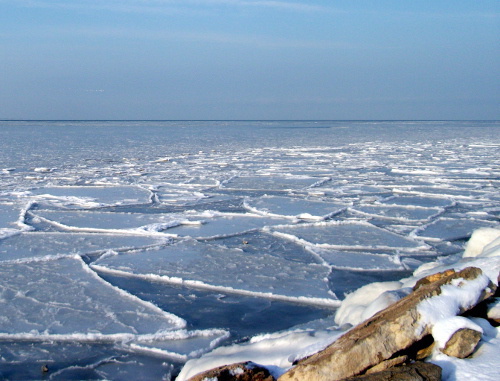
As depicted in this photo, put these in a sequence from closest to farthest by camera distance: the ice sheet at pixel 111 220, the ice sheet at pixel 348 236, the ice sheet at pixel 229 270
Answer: the ice sheet at pixel 229 270 < the ice sheet at pixel 348 236 < the ice sheet at pixel 111 220

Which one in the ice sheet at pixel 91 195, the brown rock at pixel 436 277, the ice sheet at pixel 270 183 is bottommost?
the ice sheet at pixel 270 183

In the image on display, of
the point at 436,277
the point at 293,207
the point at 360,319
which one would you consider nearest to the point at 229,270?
the point at 360,319

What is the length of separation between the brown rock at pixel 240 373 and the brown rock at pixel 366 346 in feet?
0.32

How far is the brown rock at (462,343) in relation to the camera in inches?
73.1

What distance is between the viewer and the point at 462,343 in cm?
187

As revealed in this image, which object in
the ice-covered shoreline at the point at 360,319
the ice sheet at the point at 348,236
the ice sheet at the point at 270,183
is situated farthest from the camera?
the ice sheet at the point at 270,183

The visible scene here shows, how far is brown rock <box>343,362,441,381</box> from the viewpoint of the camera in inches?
67.6

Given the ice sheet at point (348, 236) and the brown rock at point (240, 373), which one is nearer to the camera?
the brown rock at point (240, 373)

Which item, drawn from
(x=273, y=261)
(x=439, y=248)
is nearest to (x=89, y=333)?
(x=273, y=261)

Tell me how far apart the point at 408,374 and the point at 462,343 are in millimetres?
260

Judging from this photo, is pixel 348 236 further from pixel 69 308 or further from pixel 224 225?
pixel 69 308

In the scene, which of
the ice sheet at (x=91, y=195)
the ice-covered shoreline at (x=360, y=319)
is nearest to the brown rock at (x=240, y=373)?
the ice-covered shoreline at (x=360, y=319)

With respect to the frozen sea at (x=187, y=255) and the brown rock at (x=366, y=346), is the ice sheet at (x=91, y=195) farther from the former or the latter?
the brown rock at (x=366, y=346)

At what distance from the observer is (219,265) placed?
12.6 feet
